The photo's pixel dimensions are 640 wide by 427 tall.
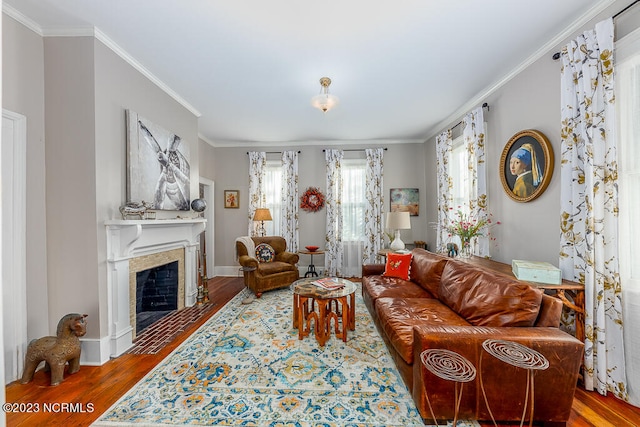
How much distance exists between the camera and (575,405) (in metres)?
1.92

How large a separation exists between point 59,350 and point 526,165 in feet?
14.7

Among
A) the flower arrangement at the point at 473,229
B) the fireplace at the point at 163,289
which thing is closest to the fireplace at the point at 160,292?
the fireplace at the point at 163,289

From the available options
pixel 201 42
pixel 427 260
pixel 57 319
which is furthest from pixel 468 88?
pixel 57 319

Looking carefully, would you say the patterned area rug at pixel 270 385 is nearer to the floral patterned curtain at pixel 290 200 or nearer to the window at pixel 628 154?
the window at pixel 628 154

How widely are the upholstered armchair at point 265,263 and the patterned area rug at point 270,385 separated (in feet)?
4.28

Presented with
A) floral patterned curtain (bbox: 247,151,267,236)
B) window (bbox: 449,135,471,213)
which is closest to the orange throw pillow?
window (bbox: 449,135,471,213)

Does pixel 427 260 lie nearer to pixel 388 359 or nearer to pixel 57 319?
pixel 388 359

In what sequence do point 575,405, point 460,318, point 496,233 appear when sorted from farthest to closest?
point 496,233
point 460,318
point 575,405

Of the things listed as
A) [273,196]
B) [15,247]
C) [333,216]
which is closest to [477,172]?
[333,216]

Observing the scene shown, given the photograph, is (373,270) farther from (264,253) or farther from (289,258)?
(264,253)

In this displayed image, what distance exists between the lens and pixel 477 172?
3398 millimetres

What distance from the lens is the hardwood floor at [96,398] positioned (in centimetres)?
180

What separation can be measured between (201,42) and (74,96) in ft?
3.94

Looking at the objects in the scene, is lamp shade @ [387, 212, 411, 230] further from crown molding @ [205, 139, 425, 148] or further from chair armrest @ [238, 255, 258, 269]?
chair armrest @ [238, 255, 258, 269]
